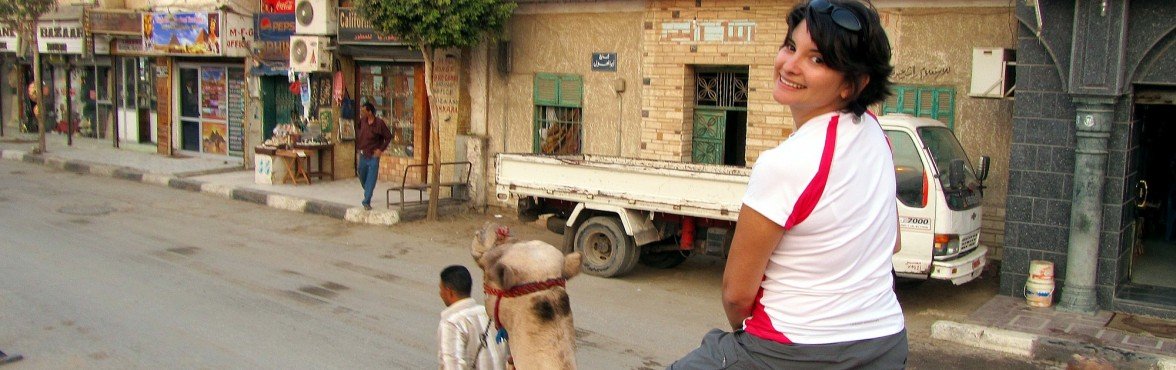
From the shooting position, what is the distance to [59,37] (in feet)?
75.4

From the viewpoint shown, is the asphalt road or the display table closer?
the asphalt road

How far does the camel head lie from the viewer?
154 inches

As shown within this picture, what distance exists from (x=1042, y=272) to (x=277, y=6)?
13976 millimetres

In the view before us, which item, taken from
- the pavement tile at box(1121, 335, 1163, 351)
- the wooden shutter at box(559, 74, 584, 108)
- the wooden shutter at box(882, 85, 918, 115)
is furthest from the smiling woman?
the wooden shutter at box(559, 74, 584, 108)

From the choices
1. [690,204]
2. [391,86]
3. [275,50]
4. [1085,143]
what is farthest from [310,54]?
[1085,143]

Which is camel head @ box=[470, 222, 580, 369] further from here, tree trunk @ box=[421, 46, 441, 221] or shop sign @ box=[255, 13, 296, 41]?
shop sign @ box=[255, 13, 296, 41]

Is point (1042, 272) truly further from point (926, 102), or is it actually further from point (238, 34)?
point (238, 34)

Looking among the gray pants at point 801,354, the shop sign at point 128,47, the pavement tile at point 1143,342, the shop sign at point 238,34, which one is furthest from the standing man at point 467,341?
the shop sign at point 128,47

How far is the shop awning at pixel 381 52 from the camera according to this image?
1619 cm

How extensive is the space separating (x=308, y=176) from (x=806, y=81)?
15.7m

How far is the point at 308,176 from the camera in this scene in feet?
56.7

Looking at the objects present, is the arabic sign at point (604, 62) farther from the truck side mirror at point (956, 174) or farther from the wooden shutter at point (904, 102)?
the truck side mirror at point (956, 174)

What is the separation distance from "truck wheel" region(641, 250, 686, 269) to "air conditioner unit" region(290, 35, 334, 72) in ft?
26.5

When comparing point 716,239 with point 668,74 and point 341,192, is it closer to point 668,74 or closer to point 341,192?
point 668,74
